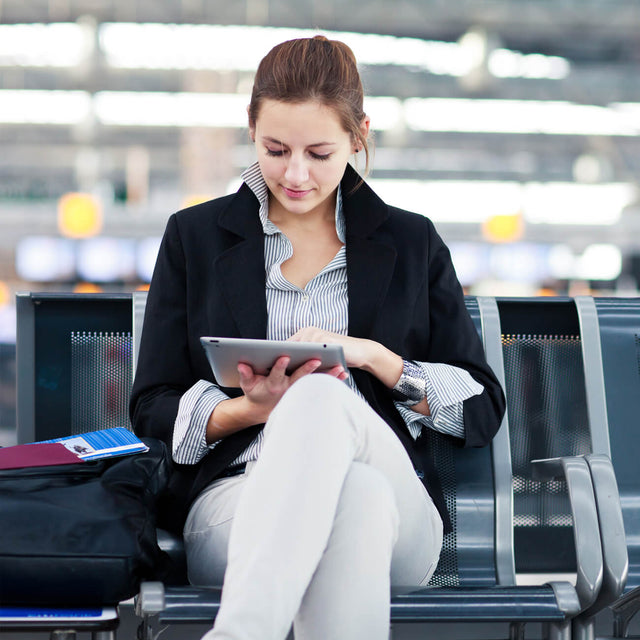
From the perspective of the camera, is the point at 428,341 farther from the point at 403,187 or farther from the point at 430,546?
the point at 403,187

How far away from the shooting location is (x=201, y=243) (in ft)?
6.11

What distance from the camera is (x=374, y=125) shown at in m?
14.6

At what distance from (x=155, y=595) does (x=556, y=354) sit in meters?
1.08

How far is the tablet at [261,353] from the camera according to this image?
1.43 m

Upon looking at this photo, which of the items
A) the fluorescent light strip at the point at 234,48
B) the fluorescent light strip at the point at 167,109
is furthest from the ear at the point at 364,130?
the fluorescent light strip at the point at 167,109

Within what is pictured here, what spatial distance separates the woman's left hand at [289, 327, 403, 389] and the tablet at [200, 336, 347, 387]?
0.19ft

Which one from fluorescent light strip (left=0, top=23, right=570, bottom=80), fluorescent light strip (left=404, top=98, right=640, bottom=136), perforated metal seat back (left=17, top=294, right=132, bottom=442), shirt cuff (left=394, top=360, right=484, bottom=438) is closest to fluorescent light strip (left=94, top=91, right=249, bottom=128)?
fluorescent light strip (left=0, top=23, right=570, bottom=80)

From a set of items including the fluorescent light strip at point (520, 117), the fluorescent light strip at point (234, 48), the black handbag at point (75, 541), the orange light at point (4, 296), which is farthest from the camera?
the orange light at point (4, 296)

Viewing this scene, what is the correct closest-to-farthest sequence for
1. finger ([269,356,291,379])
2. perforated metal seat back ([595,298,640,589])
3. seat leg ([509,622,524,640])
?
finger ([269,356,291,379]), seat leg ([509,622,524,640]), perforated metal seat back ([595,298,640,589])

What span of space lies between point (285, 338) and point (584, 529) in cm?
62

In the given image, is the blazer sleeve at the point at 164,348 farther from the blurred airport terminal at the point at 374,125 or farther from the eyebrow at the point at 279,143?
the blurred airport terminal at the point at 374,125

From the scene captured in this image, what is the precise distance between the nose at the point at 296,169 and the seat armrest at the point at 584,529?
68 centimetres

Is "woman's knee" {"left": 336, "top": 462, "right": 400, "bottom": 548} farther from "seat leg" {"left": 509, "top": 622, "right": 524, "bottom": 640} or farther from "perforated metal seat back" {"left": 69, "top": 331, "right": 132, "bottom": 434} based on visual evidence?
"perforated metal seat back" {"left": 69, "top": 331, "right": 132, "bottom": 434}

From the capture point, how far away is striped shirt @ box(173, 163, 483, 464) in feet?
5.51
